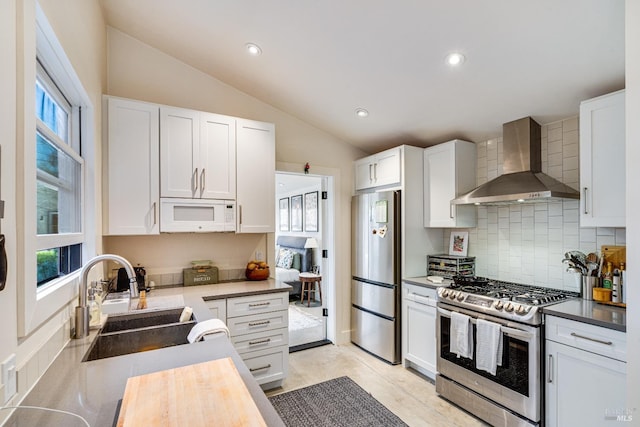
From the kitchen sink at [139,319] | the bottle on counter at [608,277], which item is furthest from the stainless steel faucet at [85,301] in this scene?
the bottle on counter at [608,277]

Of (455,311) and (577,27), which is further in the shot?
(455,311)

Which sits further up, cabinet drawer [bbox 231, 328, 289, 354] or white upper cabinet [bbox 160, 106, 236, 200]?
white upper cabinet [bbox 160, 106, 236, 200]

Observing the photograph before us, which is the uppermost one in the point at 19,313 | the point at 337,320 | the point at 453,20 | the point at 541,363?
the point at 453,20

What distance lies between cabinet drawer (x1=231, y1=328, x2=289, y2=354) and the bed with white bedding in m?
2.51

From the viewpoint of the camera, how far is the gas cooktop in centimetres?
208

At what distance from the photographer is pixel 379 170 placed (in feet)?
11.4

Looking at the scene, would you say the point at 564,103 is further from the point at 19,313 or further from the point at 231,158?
the point at 19,313

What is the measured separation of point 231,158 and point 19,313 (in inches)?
79.3

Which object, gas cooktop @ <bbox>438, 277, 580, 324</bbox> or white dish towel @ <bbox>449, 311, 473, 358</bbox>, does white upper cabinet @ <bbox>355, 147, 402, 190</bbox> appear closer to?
gas cooktop @ <bbox>438, 277, 580, 324</bbox>

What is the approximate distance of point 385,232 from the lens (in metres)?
3.24

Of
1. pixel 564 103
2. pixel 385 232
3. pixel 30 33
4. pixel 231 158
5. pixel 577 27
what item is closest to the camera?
pixel 30 33

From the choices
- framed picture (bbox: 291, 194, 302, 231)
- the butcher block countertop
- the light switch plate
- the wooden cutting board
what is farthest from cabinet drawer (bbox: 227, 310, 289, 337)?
framed picture (bbox: 291, 194, 302, 231)

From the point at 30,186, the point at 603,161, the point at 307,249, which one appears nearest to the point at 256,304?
the point at 30,186

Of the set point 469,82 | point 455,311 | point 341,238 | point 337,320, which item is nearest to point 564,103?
point 469,82
